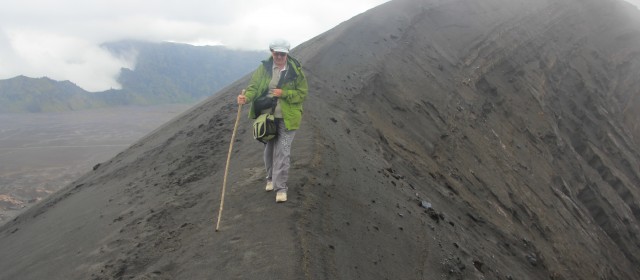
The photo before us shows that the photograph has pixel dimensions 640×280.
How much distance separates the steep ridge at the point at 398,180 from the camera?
552 centimetres

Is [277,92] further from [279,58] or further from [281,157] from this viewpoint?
[281,157]

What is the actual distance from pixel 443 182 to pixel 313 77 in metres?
4.35

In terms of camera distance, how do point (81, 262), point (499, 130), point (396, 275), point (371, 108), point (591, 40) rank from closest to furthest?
point (396, 275) < point (81, 262) < point (371, 108) < point (499, 130) < point (591, 40)

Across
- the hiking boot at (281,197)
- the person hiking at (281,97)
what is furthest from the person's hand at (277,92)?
the hiking boot at (281,197)

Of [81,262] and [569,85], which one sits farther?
[569,85]

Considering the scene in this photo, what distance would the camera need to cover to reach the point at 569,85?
2384 centimetres

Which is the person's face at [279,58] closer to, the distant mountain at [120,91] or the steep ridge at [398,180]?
the steep ridge at [398,180]

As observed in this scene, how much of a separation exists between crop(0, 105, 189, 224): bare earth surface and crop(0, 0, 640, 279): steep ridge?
35.6 ft

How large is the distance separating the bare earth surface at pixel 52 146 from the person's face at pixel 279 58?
14.6 meters

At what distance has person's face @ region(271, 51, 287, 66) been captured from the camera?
5.53 meters

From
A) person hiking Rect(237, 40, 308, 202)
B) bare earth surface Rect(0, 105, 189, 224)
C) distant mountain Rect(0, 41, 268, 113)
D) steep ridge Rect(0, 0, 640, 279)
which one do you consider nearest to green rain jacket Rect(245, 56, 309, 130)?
person hiking Rect(237, 40, 308, 202)

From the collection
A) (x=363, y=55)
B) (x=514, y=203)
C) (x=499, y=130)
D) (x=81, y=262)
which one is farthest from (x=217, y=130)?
(x=499, y=130)

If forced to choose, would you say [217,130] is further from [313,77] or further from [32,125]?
[32,125]

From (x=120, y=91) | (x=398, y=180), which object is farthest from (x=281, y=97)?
(x=120, y=91)
